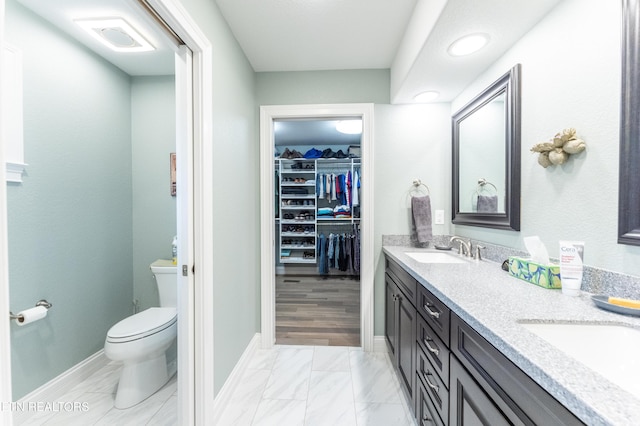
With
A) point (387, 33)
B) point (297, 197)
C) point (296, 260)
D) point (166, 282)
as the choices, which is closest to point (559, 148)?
point (387, 33)

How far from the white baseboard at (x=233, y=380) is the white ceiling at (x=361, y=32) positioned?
191 centimetres

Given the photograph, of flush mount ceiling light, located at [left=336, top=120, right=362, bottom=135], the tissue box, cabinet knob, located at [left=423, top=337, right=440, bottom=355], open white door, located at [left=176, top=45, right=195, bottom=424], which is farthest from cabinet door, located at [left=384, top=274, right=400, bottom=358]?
flush mount ceiling light, located at [left=336, top=120, right=362, bottom=135]

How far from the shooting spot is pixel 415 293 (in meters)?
1.39

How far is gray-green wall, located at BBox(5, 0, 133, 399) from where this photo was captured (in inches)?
58.2

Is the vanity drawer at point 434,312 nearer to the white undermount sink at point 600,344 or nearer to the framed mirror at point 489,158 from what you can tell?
the white undermount sink at point 600,344

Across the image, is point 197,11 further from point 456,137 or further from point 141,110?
point 456,137

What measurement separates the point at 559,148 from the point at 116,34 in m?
2.63

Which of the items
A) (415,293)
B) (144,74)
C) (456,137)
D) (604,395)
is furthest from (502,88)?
(144,74)

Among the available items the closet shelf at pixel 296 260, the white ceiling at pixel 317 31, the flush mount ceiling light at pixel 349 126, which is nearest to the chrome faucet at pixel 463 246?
the white ceiling at pixel 317 31

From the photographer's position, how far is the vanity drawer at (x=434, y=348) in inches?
39.8

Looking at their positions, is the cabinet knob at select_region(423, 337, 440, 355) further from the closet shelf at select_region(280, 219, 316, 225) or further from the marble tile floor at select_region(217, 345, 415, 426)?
the closet shelf at select_region(280, 219, 316, 225)

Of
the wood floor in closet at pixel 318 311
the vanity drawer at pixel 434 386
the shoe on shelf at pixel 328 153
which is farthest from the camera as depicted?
the shoe on shelf at pixel 328 153

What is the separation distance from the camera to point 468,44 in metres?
1.38

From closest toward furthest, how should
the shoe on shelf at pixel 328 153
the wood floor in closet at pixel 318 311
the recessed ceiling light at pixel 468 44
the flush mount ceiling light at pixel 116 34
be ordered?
the recessed ceiling light at pixel 468 44, the flush mount ceiling light at pixel 116 34, the wood floor in closet at pixel 318 311, the shoe on shelf at pixel 328 153
